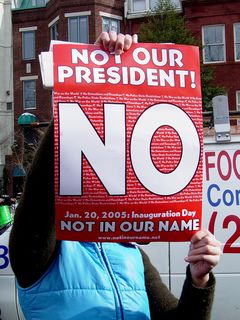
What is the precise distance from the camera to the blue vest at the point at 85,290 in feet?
5.07

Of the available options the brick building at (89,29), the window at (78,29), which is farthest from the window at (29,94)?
the window at (78,29)

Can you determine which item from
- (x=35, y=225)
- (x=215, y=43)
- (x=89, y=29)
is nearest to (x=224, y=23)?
(x=215, y=43)

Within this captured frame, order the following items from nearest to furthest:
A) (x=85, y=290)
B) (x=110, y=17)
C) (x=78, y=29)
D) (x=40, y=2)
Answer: (x=85, y=290)
(x=78, y=29)
(x=110, y=17)
(x=40, y=2)

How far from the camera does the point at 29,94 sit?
27.4 metres

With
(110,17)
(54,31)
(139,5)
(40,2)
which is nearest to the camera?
(139,5)

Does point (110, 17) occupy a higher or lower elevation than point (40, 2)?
lower

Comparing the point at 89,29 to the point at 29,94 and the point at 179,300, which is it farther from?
the point at 179,300

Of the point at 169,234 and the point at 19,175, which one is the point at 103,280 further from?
the point at 19,175


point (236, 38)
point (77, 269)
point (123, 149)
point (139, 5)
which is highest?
point (139, 5)

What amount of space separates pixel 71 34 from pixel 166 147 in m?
24.3

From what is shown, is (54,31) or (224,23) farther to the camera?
(54,31)

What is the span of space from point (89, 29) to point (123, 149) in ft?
79.1

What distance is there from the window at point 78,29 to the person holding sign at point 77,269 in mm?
24045

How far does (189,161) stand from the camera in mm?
1677
